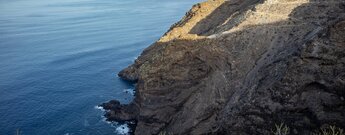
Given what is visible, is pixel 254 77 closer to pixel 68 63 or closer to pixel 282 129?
pixel 282 129

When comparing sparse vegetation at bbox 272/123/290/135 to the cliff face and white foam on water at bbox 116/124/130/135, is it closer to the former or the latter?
the cliff face

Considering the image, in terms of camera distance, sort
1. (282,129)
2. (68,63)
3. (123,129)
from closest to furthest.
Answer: (282,129)
(123,129)
(68,63)

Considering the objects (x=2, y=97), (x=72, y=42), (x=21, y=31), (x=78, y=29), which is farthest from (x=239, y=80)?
(x=21, y=31)

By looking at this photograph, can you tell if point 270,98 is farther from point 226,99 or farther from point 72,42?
point 72,42

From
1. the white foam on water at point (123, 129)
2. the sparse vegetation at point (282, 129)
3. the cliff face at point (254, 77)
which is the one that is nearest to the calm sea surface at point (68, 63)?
the white foam on water at point (123, 129)

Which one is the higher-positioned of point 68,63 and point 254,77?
point 254,77

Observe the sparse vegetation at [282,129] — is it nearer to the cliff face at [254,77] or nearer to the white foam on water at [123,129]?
the cliff face at [254,77]

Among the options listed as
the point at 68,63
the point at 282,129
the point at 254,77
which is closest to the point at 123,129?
the point at 254,77

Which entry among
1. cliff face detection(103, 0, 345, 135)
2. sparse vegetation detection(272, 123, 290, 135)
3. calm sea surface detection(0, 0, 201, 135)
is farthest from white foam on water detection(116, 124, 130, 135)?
sparse vegetation detection(272, 123, 290, 135)
